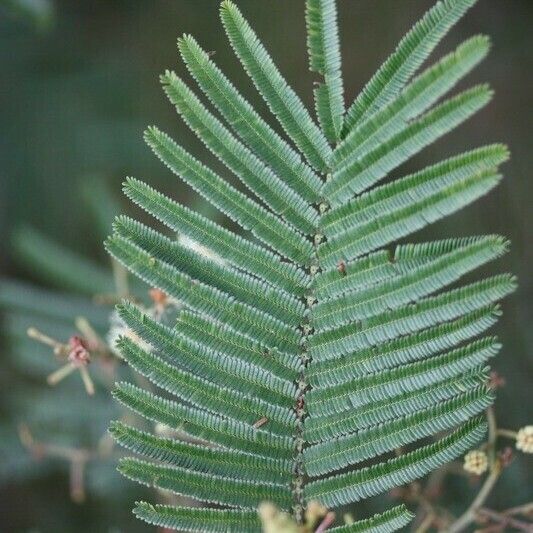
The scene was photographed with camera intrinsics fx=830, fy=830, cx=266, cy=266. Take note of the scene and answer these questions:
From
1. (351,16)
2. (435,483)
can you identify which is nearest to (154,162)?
(351,16)

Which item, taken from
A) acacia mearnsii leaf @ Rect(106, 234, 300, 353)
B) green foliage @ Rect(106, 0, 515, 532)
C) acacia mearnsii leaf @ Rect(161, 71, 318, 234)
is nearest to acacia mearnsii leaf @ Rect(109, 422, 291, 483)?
green foliage @ Rect(106, 0, 515, 532)

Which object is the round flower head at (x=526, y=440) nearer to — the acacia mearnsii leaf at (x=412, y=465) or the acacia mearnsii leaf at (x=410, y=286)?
the acacia mearnsii leaf at (x=412, y=465)

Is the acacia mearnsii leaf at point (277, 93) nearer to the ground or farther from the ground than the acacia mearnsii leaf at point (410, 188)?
farther from the ground

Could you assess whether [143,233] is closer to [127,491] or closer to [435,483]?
[435,483]

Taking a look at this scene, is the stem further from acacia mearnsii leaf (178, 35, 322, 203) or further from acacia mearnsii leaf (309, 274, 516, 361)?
acacia mearnsii leaf (178, 35, 322, 203)

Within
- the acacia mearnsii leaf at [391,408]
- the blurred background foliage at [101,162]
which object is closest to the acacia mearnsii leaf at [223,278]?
the acacia mearnsii leaf at [391,408]

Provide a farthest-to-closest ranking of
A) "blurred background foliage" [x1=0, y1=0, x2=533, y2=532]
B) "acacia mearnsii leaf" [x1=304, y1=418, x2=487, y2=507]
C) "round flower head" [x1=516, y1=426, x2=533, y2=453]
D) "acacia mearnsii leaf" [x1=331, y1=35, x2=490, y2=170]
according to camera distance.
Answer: "blurred background foliage" [x1=0, y1=0, x2=533, y2=532]
"round flower head" [x1=516, y1=426, x2=533, y2=453]
"acacia mearnsii leaf" [x1=304, y1=418, x2=487, y2=507]
"acacia mearnsii leaf" [x1=331, y1=35, x2=490, y2=170]
